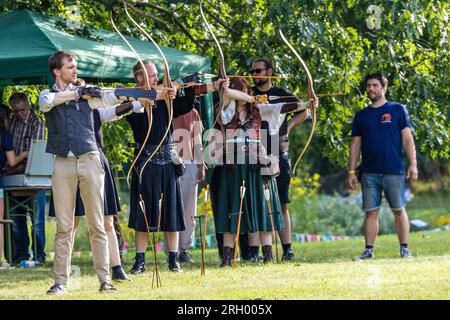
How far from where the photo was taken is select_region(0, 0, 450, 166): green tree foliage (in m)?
11.7

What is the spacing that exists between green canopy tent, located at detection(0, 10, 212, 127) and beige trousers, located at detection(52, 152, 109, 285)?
2.28 m

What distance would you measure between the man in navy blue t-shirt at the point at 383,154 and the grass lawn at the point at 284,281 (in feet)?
1.20

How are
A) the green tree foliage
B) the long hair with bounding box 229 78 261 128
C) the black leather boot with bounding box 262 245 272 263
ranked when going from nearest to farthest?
the long hair with bounding box 229 78 261 128 < the black leather boot with bounding box 262 245 272 263 < the green tree foliage

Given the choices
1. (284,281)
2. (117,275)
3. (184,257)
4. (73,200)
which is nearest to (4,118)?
(184,257)

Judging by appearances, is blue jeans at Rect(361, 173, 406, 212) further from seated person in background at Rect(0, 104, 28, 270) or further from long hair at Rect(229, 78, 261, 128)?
seated person in background at Rect(0, 104, 28, 270)

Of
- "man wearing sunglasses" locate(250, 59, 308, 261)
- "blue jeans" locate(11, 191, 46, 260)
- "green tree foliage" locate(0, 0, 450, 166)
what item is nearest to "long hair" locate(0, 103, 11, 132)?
"blue jeans" locate(11, 191, 46, 260)

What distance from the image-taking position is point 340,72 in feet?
40.0

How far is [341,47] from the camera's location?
12289 mm

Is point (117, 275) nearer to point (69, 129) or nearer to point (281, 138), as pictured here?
point (69, 129)

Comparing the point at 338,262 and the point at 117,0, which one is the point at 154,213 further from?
the point at 117,0

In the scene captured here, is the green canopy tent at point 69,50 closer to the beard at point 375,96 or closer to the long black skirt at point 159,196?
the long black skirt at point 159,196

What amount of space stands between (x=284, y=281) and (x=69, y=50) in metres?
3.18

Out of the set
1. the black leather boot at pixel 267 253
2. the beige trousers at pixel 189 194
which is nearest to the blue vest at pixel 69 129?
the black leather boot at pixel 267 253
